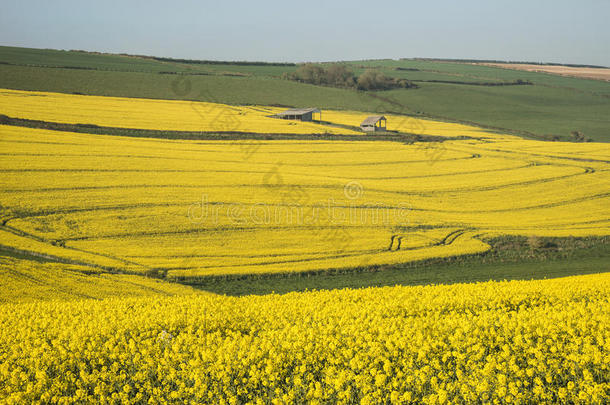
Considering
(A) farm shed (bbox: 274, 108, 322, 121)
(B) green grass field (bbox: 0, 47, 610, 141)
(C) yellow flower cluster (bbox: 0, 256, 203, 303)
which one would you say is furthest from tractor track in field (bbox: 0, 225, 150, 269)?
(A) farm shed (bbox: 274, 108, 322, 121)

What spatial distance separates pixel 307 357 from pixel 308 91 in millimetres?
100884

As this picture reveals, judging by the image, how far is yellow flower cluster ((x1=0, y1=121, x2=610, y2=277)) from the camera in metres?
29.4

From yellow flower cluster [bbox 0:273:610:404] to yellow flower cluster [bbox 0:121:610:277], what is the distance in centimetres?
1515

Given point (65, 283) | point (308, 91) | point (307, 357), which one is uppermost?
point (308, 91)

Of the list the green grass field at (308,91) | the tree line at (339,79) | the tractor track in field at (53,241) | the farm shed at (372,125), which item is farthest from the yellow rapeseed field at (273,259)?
the tree line at (339,79)

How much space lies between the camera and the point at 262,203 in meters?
37.2

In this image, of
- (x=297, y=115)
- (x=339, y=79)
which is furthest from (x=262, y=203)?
(x=339, y=79)

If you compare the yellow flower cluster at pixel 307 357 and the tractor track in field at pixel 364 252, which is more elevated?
the yellow flower cluster at pixel 307 357

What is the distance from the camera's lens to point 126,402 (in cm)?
910

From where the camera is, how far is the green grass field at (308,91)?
85875mm

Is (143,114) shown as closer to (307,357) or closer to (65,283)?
(65,283)

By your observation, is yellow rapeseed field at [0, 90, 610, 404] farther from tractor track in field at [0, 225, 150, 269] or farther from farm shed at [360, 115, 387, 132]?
farm shed at [360, 115, 387, 132]

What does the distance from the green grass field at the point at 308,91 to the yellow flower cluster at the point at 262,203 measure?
36.1m

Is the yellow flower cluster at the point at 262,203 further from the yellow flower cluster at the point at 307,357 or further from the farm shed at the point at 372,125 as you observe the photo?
the farm shed at the point at 372,125
